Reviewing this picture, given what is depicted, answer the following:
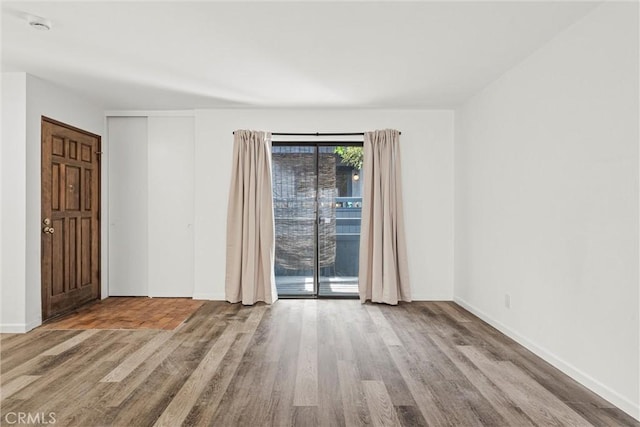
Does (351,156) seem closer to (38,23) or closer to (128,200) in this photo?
(128,200)

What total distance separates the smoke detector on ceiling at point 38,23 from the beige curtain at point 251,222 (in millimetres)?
2272

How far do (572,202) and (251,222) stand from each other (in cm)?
333

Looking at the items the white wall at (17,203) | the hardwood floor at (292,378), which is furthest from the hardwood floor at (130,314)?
the white wall at (17,203)

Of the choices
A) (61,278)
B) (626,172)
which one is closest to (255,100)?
(61,278)

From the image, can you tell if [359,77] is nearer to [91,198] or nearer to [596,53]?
[596,53]

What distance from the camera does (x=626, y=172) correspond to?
7.18 ft

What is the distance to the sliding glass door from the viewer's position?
16.1ft

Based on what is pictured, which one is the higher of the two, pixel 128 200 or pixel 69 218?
pixel 128 200

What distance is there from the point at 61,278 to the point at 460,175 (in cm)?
483

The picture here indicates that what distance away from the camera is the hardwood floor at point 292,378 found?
2113 millimetres

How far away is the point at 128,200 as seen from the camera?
4.98 m

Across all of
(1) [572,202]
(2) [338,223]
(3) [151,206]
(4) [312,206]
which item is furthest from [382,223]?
(3) [151,206]

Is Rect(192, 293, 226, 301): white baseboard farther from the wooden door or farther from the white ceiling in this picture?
the white ceiling

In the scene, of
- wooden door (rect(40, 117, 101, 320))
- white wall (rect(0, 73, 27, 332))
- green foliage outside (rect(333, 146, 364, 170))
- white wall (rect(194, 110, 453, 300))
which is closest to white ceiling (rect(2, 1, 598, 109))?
white wall (rect(0, 73, 27, 332))
